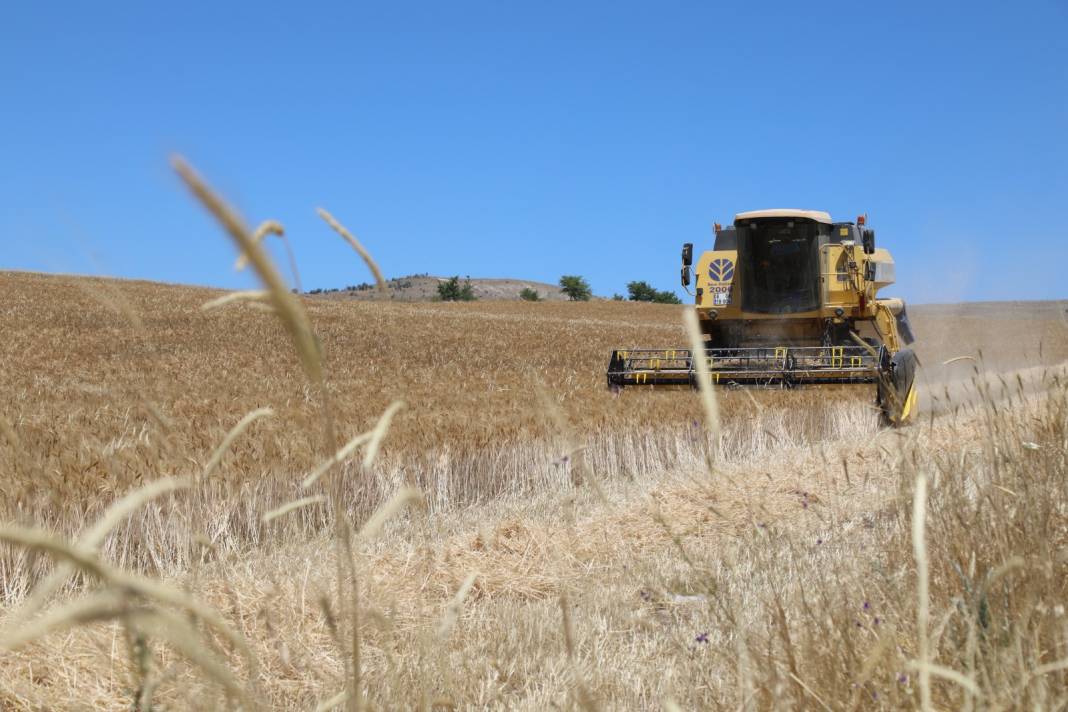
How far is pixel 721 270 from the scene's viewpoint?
511 inches

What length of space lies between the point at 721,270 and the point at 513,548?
865cm

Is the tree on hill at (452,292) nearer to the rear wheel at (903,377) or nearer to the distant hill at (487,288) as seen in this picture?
the distant hill at (487,288)

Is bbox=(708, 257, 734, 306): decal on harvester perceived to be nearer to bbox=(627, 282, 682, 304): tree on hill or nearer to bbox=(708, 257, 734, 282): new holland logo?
bbox=(708, 257, 734, 282): new holland logo

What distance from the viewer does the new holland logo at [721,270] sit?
12.9 metres

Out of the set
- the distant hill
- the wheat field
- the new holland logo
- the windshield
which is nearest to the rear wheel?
the wheat field

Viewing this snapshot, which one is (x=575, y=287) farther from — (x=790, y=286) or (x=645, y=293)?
(x=790, y=286)

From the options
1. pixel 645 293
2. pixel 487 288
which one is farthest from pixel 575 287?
pixel 487 288

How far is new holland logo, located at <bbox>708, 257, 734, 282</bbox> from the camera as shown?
12.9m

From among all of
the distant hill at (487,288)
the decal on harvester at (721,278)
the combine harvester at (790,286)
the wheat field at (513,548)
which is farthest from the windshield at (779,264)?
the distant hill at (487,288)

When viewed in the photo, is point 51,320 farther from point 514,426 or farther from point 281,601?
point 281,601

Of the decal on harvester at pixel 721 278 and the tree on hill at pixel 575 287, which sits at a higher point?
the tree on hill at pixel 575 287

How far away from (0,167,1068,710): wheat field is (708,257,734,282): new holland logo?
106 inches

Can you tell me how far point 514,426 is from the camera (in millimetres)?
7684

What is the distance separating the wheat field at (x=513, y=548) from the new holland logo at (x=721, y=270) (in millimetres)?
2693
